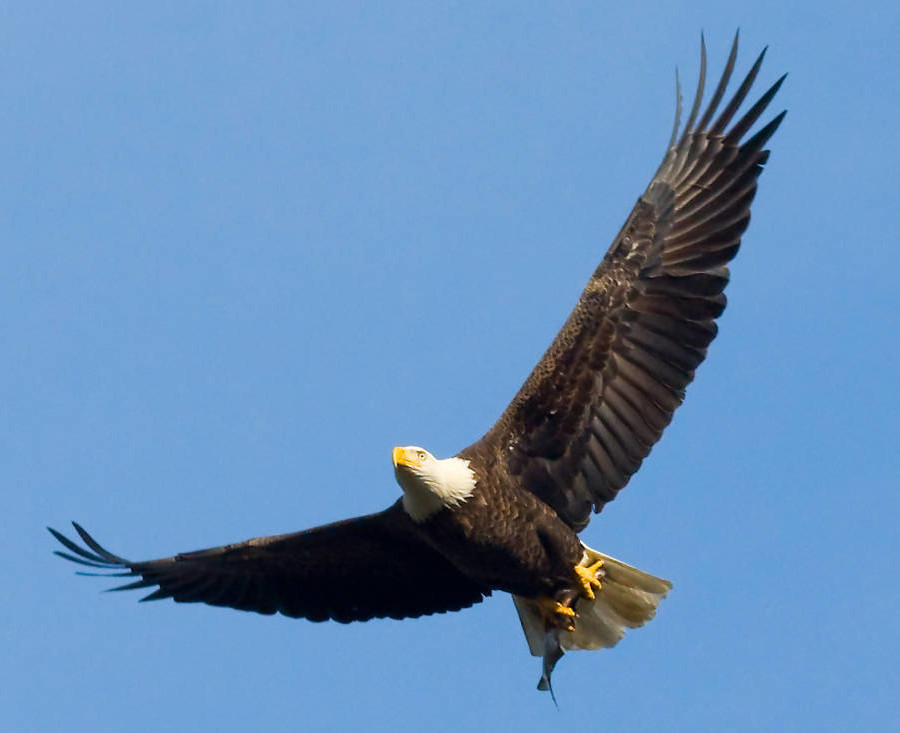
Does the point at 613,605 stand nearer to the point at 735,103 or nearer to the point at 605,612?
the point at 605,612

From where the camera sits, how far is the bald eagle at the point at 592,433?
40.3 ft

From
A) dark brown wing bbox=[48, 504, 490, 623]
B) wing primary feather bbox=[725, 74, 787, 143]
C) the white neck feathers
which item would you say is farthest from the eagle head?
wing primary feather bbox=[725, 74, 787, 143]

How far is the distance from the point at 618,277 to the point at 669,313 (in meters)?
0.40

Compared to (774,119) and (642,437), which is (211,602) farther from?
(774,119)

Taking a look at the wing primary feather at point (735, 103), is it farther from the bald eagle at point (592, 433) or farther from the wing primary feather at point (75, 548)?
the wing primary feather at point (75, 548)

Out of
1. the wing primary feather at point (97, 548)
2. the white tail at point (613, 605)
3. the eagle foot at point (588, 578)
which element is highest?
the wing primary feather at point (97, 548)

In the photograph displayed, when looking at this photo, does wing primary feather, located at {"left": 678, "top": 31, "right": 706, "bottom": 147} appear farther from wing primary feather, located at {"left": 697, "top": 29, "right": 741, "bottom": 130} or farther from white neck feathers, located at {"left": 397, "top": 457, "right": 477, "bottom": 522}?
white neck feathers, located at {"left": 397, "top": 457, "right": 477, "bottom": 522}

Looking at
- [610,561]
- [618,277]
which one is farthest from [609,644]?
[618,277]

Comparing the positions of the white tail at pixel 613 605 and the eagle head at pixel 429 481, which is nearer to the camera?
the eagle head at pixel 429 481

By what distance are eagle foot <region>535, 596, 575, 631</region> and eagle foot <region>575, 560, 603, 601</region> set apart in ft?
0.54

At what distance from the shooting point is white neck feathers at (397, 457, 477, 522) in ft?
39.7

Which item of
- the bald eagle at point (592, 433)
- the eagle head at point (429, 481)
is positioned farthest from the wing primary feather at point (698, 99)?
the eagle head at point (429, 481)

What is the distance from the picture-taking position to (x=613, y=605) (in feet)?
42.5

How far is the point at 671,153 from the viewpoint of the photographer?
13.0m
